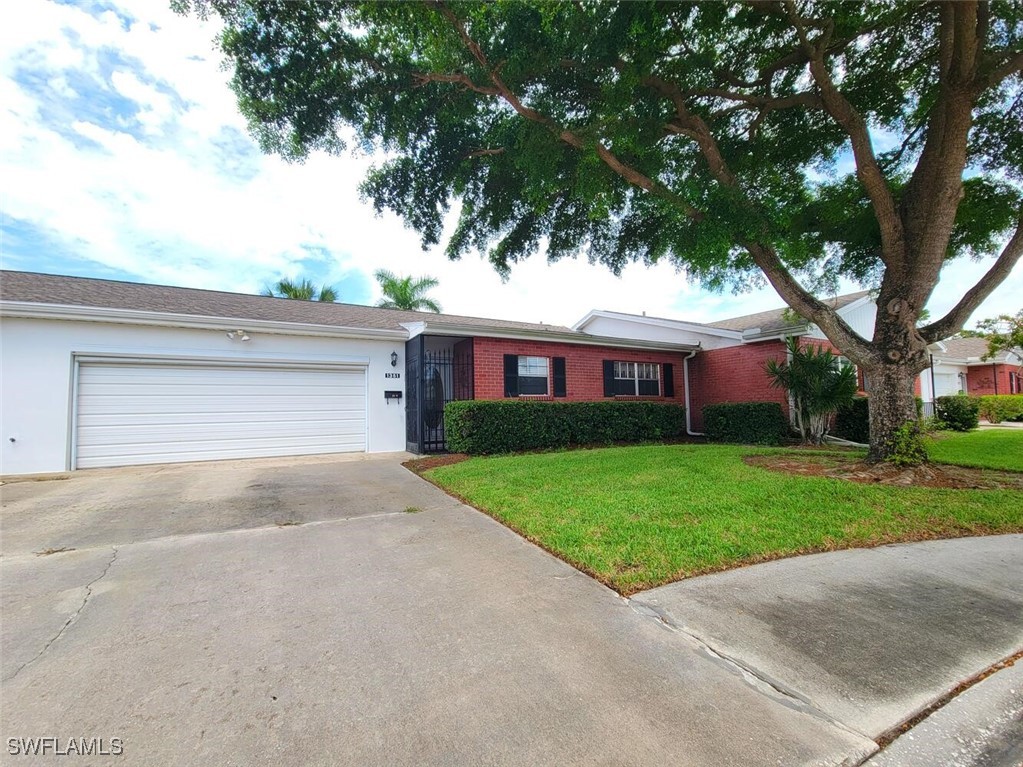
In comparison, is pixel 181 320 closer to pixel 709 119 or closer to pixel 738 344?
pixel 709 119

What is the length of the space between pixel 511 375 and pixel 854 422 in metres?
9.94

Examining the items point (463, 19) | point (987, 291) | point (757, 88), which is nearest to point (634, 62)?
point (463, 19)

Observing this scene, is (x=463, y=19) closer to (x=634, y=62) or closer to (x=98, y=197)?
(x=634, y=62)

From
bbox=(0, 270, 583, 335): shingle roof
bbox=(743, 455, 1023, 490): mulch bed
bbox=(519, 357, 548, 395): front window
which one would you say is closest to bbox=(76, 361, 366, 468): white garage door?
bbox=(0, 270, 583, 335): shingle roof

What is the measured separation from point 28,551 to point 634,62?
9.41 metres

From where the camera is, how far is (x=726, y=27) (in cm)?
747

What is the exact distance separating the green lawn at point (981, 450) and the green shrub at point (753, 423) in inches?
119

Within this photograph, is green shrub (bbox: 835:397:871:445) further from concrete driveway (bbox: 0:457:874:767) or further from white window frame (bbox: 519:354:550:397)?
concrete driveway (bbox: 0:457:874:767)

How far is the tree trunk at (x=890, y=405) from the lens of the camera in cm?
728

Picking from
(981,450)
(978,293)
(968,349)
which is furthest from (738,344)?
(968,349)

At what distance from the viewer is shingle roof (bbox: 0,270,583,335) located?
30.4ft

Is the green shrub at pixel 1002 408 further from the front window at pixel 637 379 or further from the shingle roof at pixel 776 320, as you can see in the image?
the front window at pixel 637 379

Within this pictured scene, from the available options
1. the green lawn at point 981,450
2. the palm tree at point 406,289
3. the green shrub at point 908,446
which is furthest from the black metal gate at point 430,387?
the palm tree at point 406,289

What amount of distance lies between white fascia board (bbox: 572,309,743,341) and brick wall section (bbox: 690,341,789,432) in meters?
0.55
